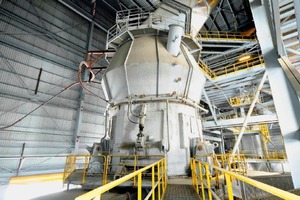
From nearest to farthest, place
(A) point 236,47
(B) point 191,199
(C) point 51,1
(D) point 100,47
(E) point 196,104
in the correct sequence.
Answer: (B) point 191,199
(E) point 196,104
(A) point 236,47
(C) point 51,1
(D) point 100,47

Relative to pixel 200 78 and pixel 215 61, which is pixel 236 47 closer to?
pixel 215 61

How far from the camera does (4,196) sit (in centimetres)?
918

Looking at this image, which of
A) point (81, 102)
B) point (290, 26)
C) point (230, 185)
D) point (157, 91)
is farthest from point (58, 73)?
point (230, 185)

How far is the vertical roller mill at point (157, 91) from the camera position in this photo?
7.36 metres

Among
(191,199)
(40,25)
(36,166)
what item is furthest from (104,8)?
(191,199)

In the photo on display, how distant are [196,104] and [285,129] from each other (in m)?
6.03

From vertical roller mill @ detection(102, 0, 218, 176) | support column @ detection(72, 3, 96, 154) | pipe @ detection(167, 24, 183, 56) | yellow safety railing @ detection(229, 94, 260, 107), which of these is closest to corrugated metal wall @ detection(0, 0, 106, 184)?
support column @ detection(72, 3, 96, 154)

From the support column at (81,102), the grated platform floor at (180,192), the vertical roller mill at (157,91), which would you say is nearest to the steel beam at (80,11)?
the support column at (81,102)

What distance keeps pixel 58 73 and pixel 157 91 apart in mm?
13675

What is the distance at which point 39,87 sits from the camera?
15.7 m

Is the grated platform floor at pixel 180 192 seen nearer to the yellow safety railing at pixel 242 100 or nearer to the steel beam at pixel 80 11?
the yellow safety railing at pixel 242 100

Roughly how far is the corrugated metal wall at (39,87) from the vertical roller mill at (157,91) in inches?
361

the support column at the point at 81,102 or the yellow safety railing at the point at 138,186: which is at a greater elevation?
the support column at the point at 81,102

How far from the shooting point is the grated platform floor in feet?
14.5
